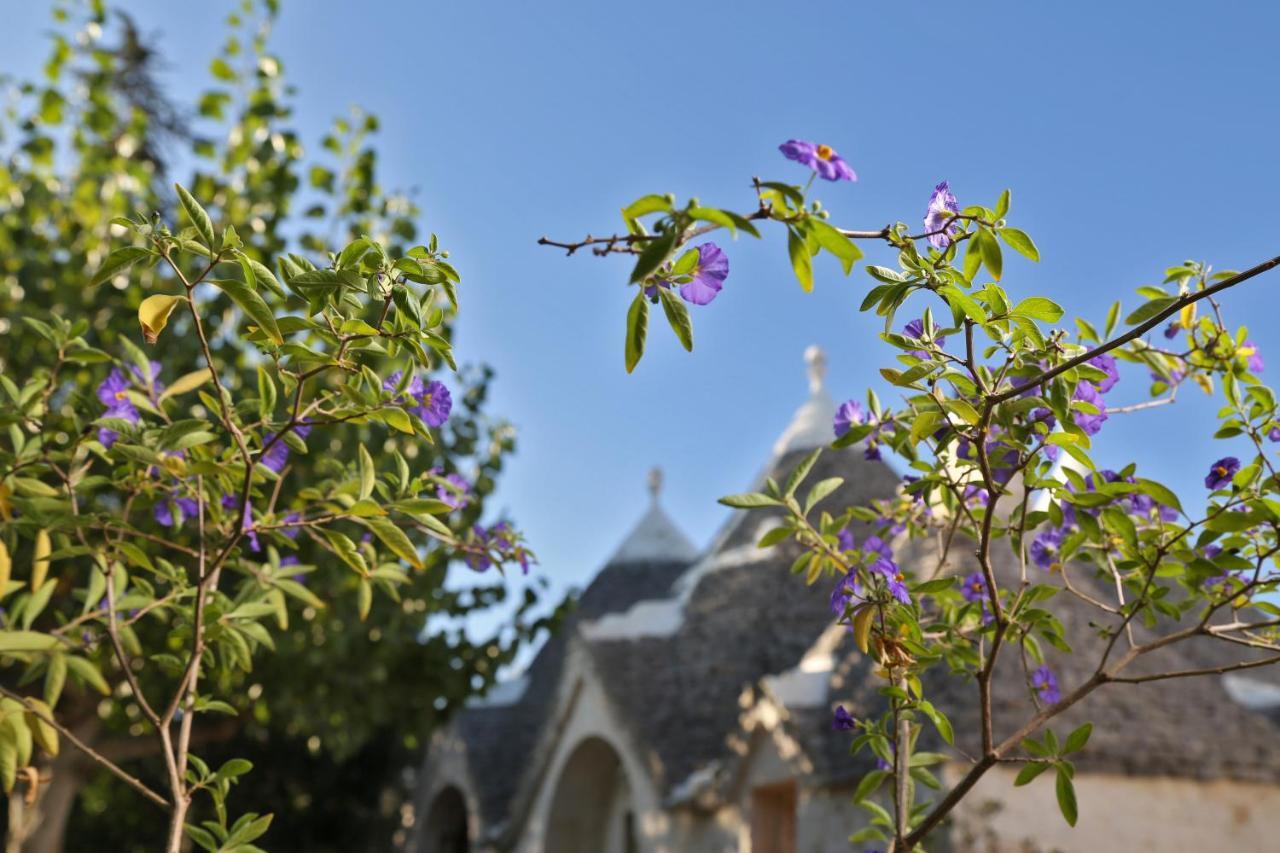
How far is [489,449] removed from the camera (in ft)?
37.8

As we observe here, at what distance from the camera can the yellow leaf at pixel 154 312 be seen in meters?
2.47

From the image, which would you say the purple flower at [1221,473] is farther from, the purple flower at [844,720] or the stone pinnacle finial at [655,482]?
the stone pinnacle finial at [655,482]

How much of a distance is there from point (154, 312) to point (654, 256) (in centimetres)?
118

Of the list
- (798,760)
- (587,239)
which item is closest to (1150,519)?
(587,239)

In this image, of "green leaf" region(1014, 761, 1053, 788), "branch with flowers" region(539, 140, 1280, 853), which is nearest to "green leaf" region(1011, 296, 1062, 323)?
"branch with flowers" region(539, 140, 1280, 853)

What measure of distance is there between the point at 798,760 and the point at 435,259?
8290 mm

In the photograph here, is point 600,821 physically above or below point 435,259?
below

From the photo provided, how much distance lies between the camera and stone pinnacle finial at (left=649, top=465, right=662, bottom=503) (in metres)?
21.1

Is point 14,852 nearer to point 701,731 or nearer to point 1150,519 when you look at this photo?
point 1150,519

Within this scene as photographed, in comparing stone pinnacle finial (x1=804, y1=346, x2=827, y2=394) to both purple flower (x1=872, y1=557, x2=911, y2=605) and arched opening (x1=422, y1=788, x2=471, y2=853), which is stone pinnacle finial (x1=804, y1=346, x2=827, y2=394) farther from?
purple flower (x1=872, y1=557, x2=911, y2=605)

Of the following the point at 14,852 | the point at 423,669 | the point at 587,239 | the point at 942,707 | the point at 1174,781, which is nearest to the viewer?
the point at 587,239

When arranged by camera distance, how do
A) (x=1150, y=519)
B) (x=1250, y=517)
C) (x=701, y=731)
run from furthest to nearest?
(x=701, y=731), (x=1150, y=519), (x=1250, y=517)

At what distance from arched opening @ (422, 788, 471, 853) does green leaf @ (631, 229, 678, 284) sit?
1729 centimetres

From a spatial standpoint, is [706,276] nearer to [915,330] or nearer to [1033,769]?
[915,330]
